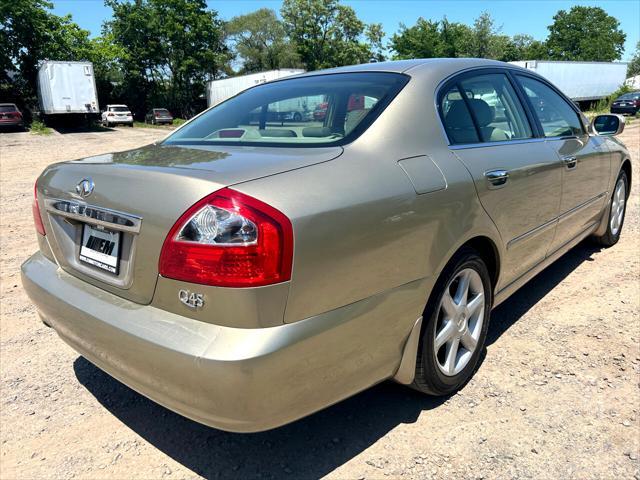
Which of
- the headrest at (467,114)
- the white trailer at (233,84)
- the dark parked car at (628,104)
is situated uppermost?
the white trailer at (233,84)

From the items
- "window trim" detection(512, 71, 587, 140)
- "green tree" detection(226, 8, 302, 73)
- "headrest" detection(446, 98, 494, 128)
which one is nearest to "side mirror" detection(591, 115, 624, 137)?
"window trim" detection(512, 71, 587, 140)

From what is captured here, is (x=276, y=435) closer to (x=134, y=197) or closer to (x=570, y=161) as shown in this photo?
(x=134, y=197)

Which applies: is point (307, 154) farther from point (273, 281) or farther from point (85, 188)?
point (85, 188)

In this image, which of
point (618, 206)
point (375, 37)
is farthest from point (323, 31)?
point (618, 206)

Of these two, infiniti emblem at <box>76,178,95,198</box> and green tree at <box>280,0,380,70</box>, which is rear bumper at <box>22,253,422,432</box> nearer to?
infiniti emblem at <box>76,178,95,198</box>

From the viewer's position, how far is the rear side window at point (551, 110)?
332 centimetres

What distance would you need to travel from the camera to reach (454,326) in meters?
2.44

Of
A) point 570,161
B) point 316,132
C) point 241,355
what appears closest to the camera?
point 241,355

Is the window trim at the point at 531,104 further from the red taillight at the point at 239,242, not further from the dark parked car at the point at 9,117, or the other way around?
the dark parked car at the point at 9,117

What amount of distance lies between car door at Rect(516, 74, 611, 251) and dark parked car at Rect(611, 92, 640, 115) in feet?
99.2

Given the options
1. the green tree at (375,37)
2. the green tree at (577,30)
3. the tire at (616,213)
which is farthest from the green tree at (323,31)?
the tire at (616,213)

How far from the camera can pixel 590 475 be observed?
2.00 meters

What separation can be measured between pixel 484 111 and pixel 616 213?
2.79 m

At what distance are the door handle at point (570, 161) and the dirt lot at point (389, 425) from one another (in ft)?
3.42
